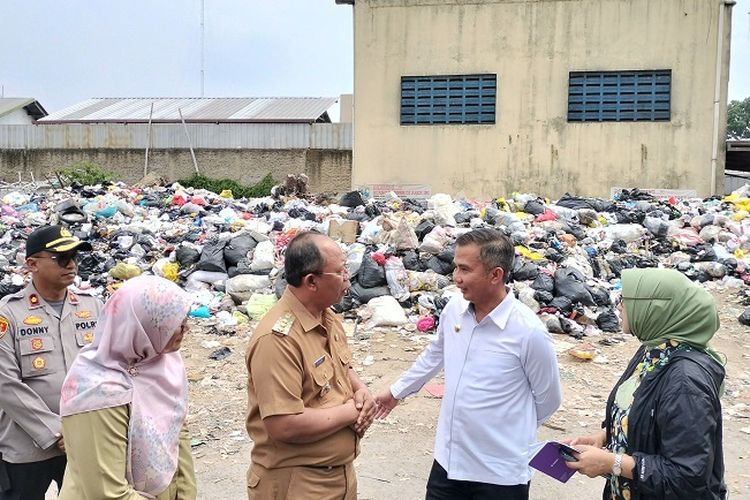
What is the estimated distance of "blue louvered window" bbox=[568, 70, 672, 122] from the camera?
13922mm

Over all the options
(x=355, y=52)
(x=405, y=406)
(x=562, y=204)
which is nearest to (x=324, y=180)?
(x=355, y=52)

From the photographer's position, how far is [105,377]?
1.61m

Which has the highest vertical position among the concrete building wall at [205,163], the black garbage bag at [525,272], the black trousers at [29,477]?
the concrete building wall at [205,163]

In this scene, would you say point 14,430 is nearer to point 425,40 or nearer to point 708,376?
point 708,376

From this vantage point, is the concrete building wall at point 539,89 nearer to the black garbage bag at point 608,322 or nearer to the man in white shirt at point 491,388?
the black garbage bag at point 608,322

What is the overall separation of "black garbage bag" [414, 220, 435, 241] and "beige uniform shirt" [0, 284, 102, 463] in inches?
247

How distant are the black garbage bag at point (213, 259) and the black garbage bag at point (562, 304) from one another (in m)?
3.86

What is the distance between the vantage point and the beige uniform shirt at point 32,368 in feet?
7.34

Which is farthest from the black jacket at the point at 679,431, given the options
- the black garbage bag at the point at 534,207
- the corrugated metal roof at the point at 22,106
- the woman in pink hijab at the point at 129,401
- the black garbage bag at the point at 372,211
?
the corrugated metal roof at the point at 22,106

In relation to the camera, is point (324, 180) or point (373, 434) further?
point (324, 180)

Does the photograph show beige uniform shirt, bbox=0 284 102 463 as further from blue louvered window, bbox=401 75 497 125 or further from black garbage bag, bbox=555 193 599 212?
blue louvered window, bbox=401 75 497 125

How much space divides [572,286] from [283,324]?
5.34 m

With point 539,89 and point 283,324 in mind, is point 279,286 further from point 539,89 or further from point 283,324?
point 539,89

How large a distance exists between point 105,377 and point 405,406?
10.9 feet
